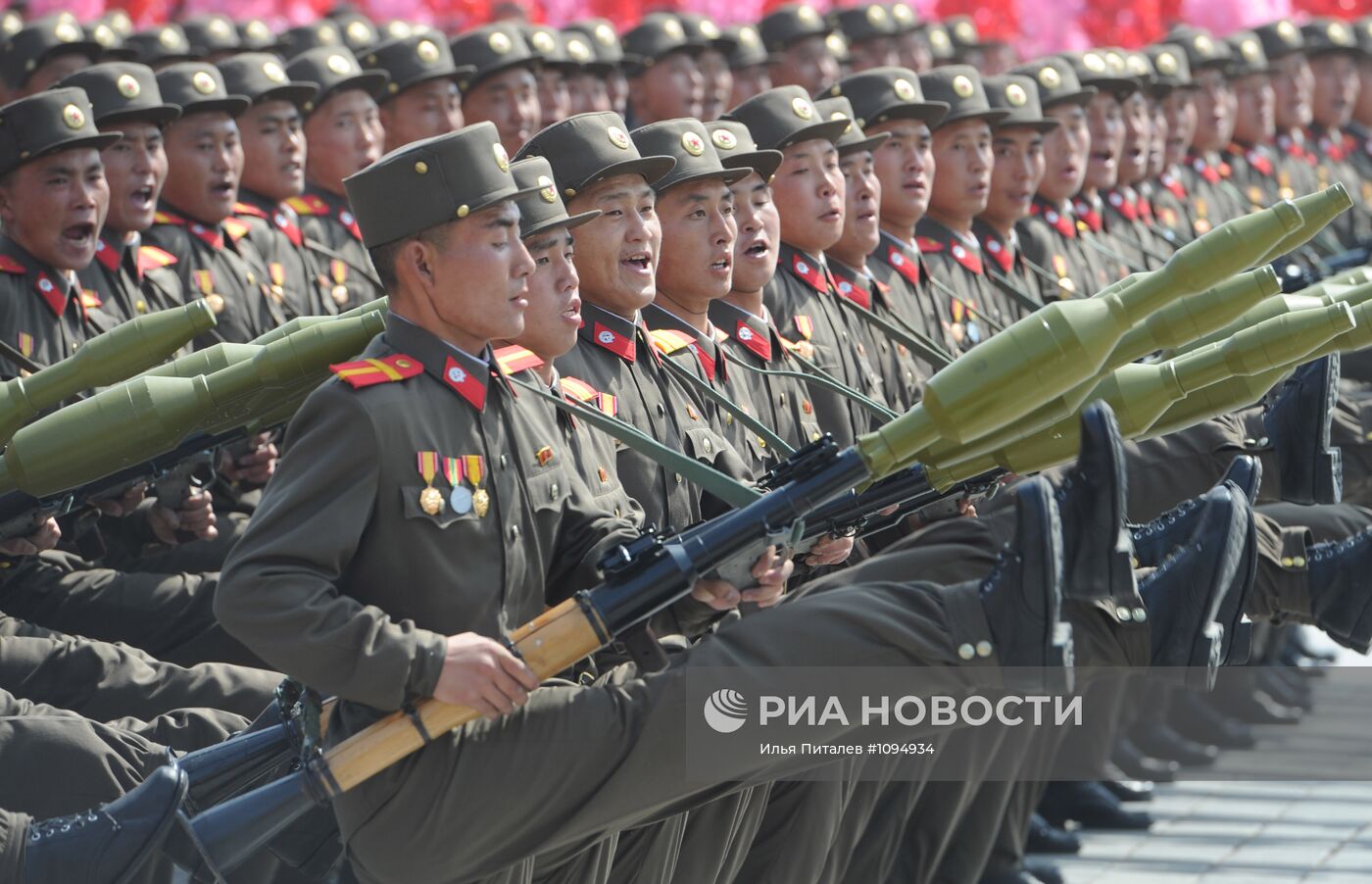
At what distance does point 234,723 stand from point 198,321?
1043 mm

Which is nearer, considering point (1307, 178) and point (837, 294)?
point (837, 294)

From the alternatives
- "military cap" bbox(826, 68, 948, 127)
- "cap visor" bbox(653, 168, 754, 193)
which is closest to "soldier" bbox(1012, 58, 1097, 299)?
"military cap" bbox(826, 68, 948, 127)

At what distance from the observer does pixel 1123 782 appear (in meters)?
8.91

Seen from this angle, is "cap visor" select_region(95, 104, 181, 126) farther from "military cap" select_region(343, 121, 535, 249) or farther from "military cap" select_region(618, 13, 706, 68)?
"military cap" select_region(618, 13, 706, 68)

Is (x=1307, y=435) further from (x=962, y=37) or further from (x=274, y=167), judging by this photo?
(x=962, y=37)

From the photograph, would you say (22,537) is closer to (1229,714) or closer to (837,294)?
(837,294)

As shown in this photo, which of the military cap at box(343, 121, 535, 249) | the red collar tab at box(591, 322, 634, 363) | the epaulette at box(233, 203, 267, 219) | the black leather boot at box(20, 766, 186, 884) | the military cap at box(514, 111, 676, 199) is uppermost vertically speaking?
the military cap at box(343, 121, 535, 249)

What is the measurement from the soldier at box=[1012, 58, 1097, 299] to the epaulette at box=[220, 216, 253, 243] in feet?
11.7

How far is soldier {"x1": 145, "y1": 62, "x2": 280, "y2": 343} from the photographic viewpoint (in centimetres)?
838

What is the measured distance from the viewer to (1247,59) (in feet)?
45.6

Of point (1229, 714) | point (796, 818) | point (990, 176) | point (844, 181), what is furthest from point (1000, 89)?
point (796, 818)

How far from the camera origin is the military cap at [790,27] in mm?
12867

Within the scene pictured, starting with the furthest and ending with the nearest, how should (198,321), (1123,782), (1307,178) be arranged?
(1307,178)
(1123,782)
(198,321)

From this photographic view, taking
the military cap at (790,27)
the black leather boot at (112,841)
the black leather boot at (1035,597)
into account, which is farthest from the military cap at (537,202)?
the military cap at (790,27)
